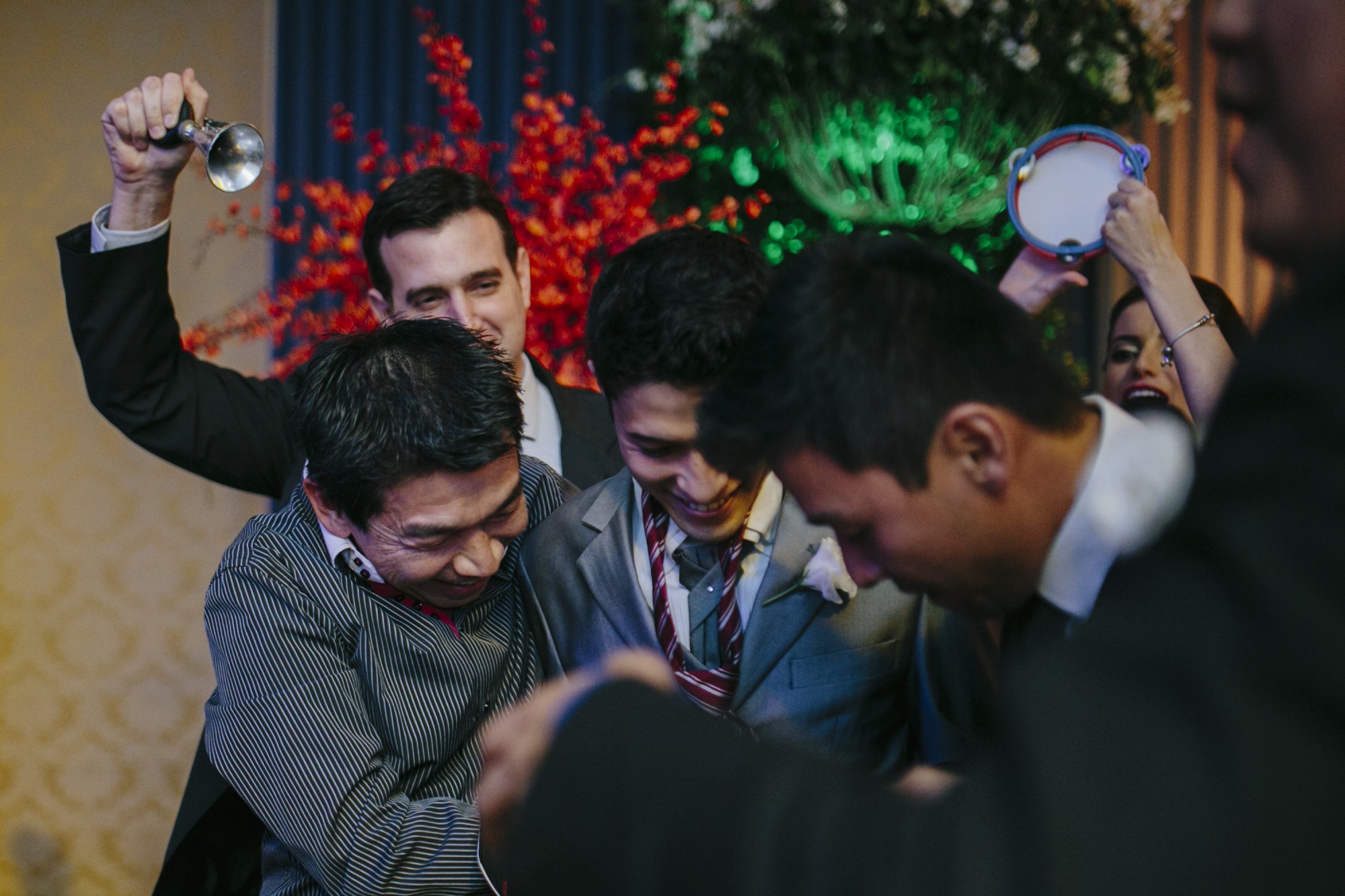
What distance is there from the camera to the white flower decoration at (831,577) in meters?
1.61

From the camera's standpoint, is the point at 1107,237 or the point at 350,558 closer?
the point at 350,558

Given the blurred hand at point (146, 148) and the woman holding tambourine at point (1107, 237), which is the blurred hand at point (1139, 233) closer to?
the woman holding tambourine at point (1107, 237)

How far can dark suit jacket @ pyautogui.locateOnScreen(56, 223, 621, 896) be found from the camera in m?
2.19

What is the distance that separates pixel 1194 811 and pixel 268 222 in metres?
3.71

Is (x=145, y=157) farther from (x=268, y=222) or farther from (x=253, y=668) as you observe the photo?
(x=268, y=222)

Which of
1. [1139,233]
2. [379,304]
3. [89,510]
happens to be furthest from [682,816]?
[89,510]

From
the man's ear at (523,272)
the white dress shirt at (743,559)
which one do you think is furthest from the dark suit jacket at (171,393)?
the white dress shirt at (743,559)

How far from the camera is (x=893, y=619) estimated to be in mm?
1649

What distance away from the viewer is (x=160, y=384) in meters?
2.30

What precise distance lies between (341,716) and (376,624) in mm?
146

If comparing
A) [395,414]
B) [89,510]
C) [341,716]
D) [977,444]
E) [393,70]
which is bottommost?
[89,510]

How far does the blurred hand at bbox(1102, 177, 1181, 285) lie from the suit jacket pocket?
0.79m

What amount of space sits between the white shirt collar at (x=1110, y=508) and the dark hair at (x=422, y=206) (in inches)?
67.3

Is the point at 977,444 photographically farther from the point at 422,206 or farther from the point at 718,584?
the point at 422,206
